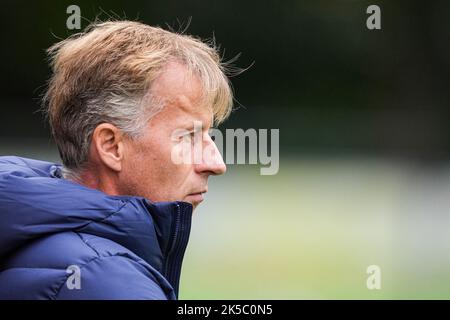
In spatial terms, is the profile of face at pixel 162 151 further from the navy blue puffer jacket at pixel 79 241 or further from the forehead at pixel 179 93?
the navy blue puffer jacket at pixel 79 241

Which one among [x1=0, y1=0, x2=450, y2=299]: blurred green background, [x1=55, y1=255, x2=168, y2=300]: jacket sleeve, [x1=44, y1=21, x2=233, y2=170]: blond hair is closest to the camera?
[x1=55, y1=255, x2=168, y2=300]: jacket sleeve

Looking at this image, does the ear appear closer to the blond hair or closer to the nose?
the blond hair

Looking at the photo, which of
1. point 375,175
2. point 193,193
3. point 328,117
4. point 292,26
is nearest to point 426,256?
point 375,175

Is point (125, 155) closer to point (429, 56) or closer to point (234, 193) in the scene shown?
point (234, 193)

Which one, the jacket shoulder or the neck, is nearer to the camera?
the jacket shoulder

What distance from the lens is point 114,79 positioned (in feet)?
5.29

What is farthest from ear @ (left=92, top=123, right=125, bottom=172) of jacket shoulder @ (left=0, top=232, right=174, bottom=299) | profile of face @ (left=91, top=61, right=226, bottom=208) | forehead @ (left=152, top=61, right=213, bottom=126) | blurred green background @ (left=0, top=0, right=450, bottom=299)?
blurred green background @ (left=0, top=0, right=450, bottom=299)

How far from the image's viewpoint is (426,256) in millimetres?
6270

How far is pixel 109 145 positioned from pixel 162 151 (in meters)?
0.12

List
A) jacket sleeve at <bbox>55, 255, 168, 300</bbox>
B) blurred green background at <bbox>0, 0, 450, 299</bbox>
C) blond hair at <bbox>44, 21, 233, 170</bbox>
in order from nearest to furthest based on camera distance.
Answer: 1. jacket sleeve at <bbox>55, 255, 168, 300</bbox>
2. blond hair at <bbox>44, 21, 233, 170</bbox>
3. blurred green background at <bbox>0, 0, 450, 299</bbox>

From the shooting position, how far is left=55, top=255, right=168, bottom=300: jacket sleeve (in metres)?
1.27

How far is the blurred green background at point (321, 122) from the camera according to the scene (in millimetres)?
6352

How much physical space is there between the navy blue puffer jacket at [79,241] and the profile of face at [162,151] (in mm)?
167

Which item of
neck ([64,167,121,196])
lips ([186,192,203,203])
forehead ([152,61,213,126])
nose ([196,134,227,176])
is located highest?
forehead ([152,61,213,126])
